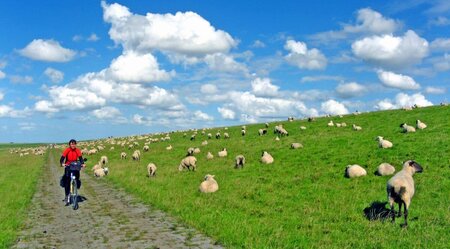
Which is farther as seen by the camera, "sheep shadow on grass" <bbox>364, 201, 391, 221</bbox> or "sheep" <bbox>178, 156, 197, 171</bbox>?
"sheep" <bbox>178, 156, 197, 171</bbox>

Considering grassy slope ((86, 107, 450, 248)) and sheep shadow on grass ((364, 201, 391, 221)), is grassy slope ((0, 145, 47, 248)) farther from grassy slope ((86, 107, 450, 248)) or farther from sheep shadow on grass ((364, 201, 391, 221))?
sheep shadow on grass ((364, 201, 391, 221))

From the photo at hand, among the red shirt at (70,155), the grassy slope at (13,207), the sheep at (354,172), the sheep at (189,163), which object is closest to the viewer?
the grassy slope at (13,207)

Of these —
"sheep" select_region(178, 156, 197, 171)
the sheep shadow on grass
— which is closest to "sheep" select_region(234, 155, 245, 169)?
"sheep" select_region(178, 156, 197, 171)

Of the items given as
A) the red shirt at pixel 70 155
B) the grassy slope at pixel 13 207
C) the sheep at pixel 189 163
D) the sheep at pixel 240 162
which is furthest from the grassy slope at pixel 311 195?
the grassy slope at pixel 13 207

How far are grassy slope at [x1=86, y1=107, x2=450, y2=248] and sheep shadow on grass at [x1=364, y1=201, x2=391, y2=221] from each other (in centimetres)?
31

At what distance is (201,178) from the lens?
28578 millimetres

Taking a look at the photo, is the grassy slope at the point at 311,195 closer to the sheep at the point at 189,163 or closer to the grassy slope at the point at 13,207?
the sheep at the point at 189,163

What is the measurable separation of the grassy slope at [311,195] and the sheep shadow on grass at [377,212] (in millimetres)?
314

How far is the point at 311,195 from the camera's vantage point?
2042 cm

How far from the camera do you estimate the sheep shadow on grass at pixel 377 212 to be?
50.6 ft

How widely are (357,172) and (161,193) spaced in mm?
11421

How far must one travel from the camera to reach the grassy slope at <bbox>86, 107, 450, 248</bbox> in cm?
1359

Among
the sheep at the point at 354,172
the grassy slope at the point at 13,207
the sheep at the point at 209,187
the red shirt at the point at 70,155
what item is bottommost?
the grassy slope at the point at 13,207

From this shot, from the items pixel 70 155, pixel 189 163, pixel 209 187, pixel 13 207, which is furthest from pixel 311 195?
pixel 13 207
